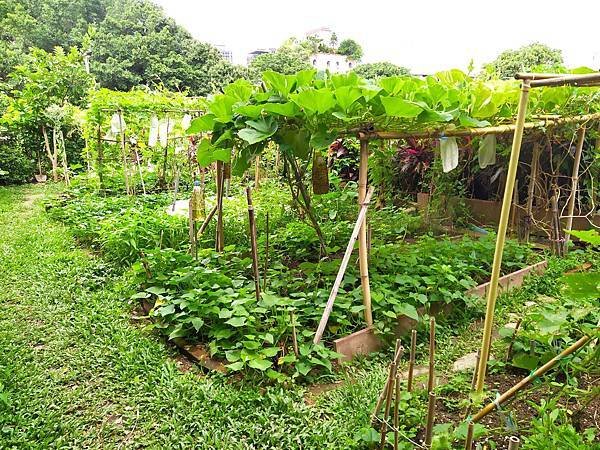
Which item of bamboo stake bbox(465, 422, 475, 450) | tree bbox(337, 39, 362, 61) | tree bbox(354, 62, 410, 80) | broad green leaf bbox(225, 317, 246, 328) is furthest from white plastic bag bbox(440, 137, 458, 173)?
tree bbox(337, 39, 362, 61)

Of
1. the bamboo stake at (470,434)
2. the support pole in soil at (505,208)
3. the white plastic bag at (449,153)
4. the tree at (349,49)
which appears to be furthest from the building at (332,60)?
the bamboo stake at (470,434)

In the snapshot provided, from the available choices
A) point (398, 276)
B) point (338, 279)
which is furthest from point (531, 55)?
point (338, 279)

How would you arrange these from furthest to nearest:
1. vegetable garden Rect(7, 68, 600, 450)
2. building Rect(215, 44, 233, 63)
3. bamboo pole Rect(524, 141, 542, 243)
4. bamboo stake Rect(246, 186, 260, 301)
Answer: building Rect(215, 44, 233, 63) < bamboo pole Rect(524, 141, 542, 243) < bamboo stake Rect(246, 186, 260, 301) < vegetable garden Rect(7, 68, 600, 450)

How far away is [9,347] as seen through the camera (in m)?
2.82

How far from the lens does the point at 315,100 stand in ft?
8.06

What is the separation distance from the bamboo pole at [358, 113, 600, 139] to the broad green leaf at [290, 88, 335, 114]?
14.5 inches

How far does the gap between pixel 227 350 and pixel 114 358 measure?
0.72m

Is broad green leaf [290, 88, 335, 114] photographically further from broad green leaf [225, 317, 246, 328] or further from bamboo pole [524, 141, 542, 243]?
bamboo pole [524, 141, 542, 243]

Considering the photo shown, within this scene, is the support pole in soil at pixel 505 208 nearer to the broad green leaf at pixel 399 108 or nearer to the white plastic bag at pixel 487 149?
the broad green leaf at pixel 399 108

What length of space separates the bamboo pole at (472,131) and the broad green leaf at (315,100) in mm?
369

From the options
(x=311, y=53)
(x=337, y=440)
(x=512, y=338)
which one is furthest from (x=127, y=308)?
(x=311, y=53)

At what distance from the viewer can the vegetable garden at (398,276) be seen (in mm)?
1721

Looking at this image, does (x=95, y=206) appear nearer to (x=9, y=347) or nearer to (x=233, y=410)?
(x=9, y=347)

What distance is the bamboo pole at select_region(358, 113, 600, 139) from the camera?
2.84m
